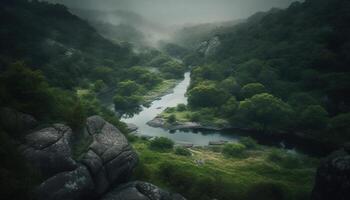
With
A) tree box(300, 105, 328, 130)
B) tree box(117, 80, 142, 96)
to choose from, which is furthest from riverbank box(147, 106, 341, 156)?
tree box(117, 80, 142, 96)

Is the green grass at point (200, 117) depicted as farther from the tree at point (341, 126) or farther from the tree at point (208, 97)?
the tree at point (341, 126)

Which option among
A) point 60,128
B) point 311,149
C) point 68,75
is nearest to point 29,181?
point 60,128

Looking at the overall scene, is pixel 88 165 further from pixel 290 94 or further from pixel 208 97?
pixel 290 94

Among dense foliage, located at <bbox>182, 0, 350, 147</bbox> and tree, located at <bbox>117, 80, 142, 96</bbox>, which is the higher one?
dense foliage, located at <bbox>182, 0, 350, 147</bbox>

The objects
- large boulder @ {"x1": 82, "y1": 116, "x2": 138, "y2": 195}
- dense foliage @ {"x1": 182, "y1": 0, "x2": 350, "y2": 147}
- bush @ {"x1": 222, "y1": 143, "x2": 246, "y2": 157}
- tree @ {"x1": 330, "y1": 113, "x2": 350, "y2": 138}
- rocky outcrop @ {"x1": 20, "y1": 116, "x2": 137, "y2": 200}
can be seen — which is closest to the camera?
rocky outcrop @ {"x1": 20, "y1": 116, "x2": 137, "y2": 200}

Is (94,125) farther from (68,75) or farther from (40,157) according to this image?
(68,75)

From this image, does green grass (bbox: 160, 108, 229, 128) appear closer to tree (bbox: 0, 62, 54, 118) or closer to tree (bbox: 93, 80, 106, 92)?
tree (bbox: 93, 80, 106, 92)
